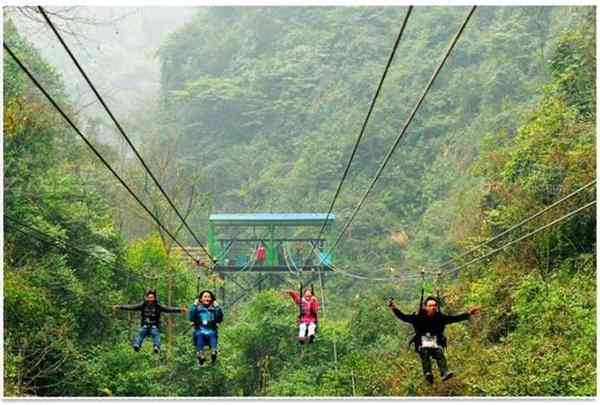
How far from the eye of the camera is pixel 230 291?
3189 centimetres

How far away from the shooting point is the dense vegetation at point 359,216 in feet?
53.6

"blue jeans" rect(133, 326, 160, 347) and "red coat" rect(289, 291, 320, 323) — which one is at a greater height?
"red coat" rect(289, 291, 320, 323)

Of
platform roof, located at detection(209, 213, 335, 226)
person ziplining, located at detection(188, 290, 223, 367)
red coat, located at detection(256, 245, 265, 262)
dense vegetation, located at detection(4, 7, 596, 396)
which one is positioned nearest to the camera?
person ziplining, located at detection(188, 290, 223, 367)

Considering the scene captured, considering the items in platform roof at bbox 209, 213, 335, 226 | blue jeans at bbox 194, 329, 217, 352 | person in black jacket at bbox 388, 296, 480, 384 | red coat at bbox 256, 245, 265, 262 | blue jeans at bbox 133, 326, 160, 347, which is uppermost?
platform roof at bbox 209, 213, 335, 226

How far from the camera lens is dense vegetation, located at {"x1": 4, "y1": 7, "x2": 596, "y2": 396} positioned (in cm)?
1634

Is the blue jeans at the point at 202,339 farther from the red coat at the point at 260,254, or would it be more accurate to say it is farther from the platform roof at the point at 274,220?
the platform roof at the point at 274,220

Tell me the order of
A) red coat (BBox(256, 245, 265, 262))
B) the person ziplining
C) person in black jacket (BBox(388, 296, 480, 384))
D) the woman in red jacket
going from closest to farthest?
person in black jacket (BBox(388, 296, 480, 384)) < the person ziplining < the woman in red jacket < red coat (BBox(256, 245, 265, 262))

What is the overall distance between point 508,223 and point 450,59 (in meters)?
20.3

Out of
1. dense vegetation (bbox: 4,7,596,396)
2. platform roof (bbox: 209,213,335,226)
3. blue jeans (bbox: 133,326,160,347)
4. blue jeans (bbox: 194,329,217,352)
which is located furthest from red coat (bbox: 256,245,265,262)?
blue jeans (bbox: 194,329,217,352)

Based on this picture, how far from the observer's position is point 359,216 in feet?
111

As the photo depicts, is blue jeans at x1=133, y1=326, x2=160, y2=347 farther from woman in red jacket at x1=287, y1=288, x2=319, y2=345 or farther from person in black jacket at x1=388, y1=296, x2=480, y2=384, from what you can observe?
person in black jacket at x1=388, y1=296, x2=480, y2=384

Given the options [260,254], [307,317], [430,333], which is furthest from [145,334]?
[260,254]

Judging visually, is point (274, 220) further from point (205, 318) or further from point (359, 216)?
point (205, 318)

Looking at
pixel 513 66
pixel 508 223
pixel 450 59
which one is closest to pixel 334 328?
pixel 508 223
